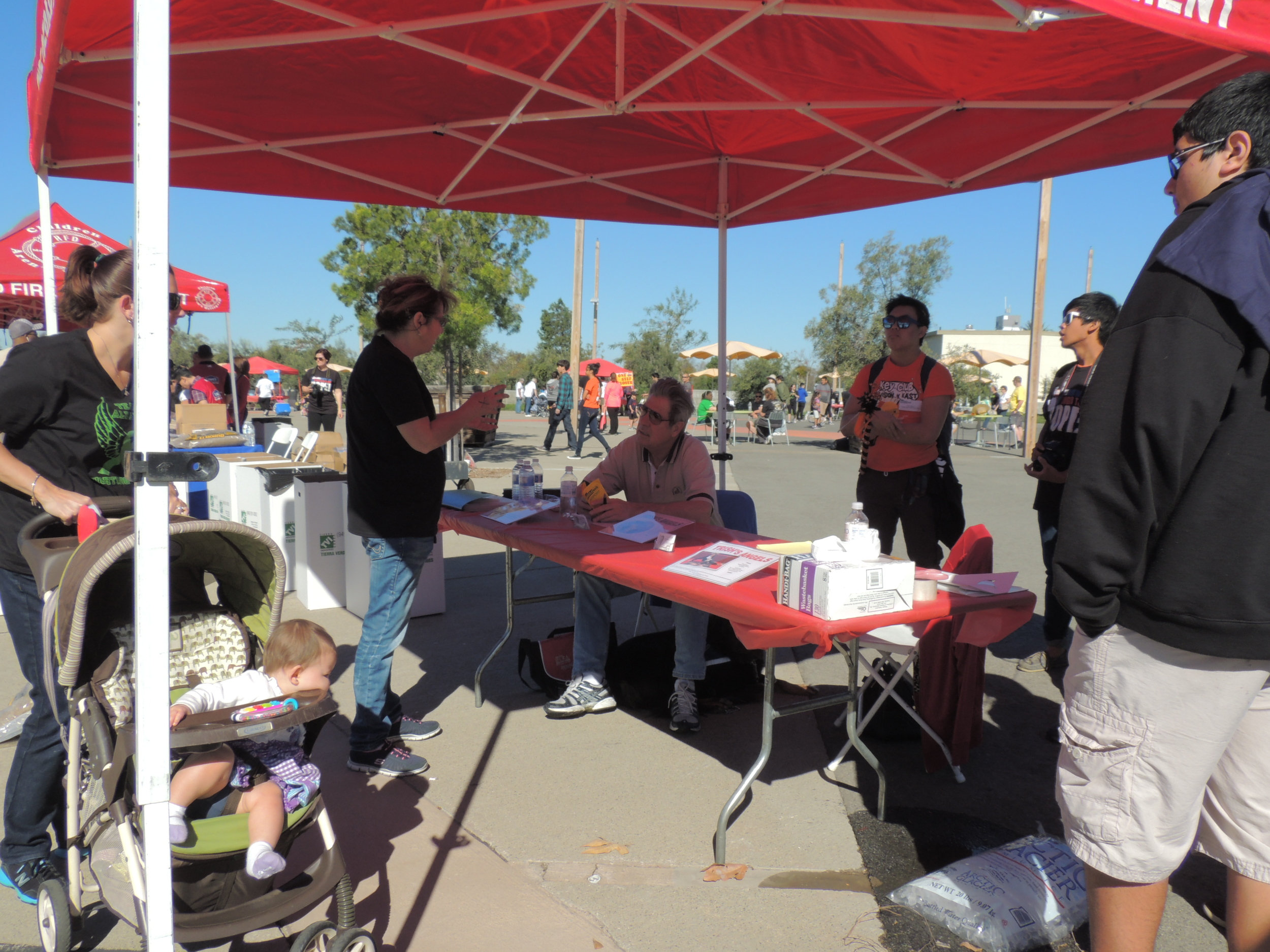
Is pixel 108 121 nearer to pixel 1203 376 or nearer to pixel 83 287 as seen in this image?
pixel 83 287

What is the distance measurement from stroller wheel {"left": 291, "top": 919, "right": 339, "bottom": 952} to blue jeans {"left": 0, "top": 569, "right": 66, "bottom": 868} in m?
0.99

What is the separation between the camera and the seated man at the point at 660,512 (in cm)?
379

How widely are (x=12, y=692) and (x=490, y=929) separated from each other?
3243mm

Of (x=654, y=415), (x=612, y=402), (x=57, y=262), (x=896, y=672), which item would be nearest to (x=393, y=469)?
(x=654, y=415)

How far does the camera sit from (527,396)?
109 feet

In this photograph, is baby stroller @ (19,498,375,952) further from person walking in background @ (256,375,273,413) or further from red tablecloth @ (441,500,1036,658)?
person walking in background @ (256,375,273,413)

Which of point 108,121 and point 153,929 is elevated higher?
point 108,121

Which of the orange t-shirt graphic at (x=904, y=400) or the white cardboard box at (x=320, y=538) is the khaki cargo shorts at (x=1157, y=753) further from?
the white cardboard box at (x=320, y=538)

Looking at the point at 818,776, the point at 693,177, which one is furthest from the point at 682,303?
the point at 818,776

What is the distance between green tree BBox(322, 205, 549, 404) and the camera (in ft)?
41.0

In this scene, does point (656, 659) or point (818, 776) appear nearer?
point (818, 776)

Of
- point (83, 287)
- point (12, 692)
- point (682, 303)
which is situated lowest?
point (12, 692)

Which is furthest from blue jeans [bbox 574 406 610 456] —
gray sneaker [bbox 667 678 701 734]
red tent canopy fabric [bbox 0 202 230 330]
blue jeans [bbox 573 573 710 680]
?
gray sneaker [bbox 667 678 701 734]

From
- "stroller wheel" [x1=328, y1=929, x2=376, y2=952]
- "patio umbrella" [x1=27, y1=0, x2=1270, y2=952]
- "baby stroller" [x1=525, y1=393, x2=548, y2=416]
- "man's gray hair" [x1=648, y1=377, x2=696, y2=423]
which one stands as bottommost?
"stroller wheel" [x1=328, y1=929, x2=376, y2=952]
